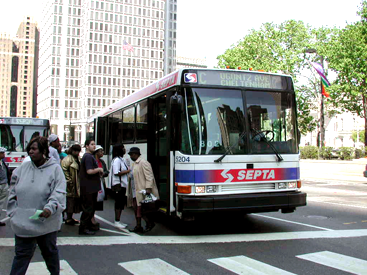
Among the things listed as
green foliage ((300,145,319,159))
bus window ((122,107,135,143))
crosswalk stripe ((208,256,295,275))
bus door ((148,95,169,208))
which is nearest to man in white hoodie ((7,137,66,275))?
crosswalk stripe ((208,256,295,275))

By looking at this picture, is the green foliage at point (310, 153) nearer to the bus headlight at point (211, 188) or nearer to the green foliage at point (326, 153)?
the green foliage at point (326, 153)

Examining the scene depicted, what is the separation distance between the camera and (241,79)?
7.82 m

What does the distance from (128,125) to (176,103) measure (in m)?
4.09

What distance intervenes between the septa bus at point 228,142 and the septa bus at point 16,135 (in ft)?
38.9

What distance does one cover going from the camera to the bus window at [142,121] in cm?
930

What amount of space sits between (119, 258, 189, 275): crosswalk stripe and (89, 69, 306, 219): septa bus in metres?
1.56

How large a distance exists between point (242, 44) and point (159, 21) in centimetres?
7459

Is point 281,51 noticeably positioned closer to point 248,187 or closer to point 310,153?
point 310,153

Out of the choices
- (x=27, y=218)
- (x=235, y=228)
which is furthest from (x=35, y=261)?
(x=235, y=228)

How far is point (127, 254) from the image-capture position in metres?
5.98

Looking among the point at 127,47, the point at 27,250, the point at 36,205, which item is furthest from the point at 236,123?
the point at 127,47

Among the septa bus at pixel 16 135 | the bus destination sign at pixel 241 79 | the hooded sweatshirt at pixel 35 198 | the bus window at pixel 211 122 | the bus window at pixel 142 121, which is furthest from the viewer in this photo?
the septa bus at pixel 16 135

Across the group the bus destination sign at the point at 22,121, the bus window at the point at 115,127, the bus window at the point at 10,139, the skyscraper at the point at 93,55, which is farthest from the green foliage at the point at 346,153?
the skyscraper at the point at 93,55

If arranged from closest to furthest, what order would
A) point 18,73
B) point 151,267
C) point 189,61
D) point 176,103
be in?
1. point 151,267
2. point 176,103
3. point 18,73
4. point 189,61
